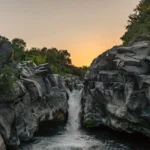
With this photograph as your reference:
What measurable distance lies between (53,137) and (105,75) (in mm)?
7902

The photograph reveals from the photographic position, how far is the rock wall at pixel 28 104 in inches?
977

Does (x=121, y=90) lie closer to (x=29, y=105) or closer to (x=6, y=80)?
(x=29, y=105)

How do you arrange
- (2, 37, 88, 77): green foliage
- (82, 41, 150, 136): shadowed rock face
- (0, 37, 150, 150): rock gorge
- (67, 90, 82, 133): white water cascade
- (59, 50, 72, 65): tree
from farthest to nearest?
(59, 50, 72, 65): tree
(2, 37, 88, 77): green foliage
(67, 90, 82, 133): white water cascade
(82, 41, 150, 136): shadowed rock face
(0, 37, 150, 150): rock gorge

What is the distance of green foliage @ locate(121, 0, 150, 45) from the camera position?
122 ft

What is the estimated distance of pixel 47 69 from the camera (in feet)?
118

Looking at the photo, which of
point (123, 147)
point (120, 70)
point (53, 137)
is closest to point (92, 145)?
point (123, 147)

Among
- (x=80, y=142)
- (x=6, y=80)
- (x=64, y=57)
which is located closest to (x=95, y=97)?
(x=80, y=142)

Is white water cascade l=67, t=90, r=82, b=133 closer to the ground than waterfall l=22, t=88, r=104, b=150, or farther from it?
farther from it

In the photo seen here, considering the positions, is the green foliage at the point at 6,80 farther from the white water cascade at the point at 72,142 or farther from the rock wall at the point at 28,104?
the white water cascade at the point at 72,142

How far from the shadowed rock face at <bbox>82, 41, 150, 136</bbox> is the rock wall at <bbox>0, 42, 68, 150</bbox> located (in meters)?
3.64

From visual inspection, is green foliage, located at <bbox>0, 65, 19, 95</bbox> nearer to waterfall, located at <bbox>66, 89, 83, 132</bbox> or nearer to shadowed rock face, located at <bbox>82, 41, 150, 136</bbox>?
shadowed rock face, located at <bbox>82, 41, 150, 136</bbox>

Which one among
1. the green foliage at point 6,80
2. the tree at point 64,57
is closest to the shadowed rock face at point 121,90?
the green foliage at point 6,80

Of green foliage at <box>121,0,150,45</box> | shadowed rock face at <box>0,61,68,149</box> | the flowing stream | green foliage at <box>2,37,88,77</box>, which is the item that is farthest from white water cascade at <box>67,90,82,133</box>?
green foliage at <box>2,37,88,77</box>

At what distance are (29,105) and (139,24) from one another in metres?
20.7
